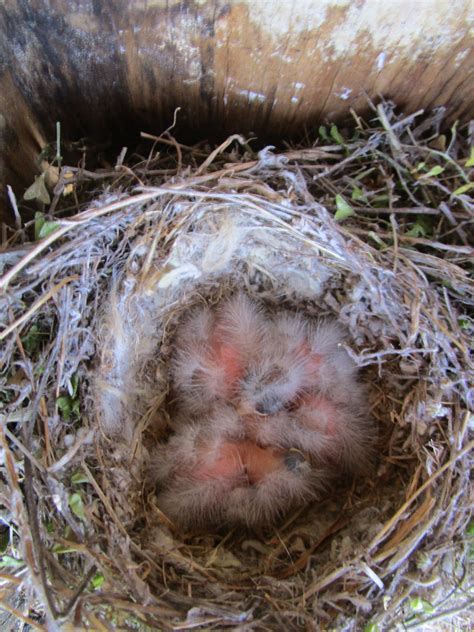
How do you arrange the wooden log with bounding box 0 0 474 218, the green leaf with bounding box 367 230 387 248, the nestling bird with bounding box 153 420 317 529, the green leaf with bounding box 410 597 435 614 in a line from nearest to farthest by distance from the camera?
the wooden log with bounding box 0 0 474 218
the green leaf with bounding box 410 597 435 614
the green leaf with bounding box 367 230 387 248
the nestling bird with bounding box 153 420 317 529

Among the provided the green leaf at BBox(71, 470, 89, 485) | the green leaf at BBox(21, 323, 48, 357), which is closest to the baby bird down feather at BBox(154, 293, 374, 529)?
the green leaf at BBox(71, 470, 89, 485)

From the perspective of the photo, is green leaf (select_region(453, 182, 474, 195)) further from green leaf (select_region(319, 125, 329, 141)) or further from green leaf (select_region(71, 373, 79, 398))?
green leaf (select_region(71, 373, 79, 398))

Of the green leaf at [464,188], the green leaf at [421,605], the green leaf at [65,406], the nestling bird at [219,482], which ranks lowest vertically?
the nestling bird at [219,482]

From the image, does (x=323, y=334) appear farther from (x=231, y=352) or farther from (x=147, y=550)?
(x=147, y=550)

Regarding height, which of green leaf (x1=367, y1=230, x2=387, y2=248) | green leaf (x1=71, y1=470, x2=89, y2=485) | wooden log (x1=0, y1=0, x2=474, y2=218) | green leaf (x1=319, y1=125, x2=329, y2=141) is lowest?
green leaf (x1=71, y1=470, x2=89, y2=485)

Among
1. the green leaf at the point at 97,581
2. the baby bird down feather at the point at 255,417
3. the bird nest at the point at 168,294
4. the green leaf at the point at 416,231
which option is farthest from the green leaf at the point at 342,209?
the green leaf at the point at 97,581

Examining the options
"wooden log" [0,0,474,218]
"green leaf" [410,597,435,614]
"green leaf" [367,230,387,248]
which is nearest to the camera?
"wooden log" [0,0,474,218]

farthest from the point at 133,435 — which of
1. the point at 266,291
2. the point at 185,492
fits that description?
the point at 266,291

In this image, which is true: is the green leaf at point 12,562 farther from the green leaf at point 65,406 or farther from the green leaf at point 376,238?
the green leaf at point 376,238
